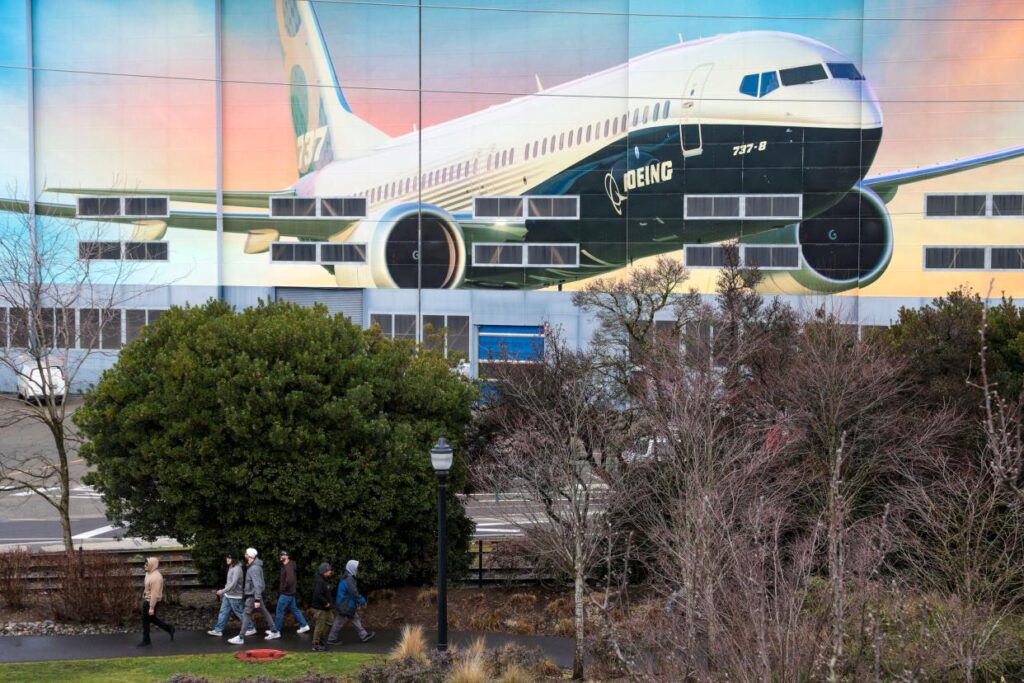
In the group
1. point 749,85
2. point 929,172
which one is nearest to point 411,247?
point 749,85

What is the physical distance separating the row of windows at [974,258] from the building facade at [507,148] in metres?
0.09

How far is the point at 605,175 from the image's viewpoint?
153 ft

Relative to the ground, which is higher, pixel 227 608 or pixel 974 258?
pixel 974 258

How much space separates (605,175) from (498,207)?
4926mm

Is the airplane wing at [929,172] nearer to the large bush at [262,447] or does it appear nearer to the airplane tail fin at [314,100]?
the airplane tail fin at [314,100]

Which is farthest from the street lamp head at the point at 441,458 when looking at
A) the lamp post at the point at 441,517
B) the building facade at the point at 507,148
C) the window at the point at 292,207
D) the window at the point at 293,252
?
the window at the point at 292,207

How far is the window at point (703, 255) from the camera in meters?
46.4

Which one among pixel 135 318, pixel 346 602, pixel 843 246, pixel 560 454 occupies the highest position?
pixel 843 246

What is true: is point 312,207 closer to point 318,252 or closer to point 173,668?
point 318,252

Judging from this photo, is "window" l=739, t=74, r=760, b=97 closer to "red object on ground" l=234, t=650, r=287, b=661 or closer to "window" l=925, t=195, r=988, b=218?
"window" l=925, t=195, r=988, b=218

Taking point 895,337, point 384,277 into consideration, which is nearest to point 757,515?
point 895,337

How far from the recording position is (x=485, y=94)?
47.0 meters

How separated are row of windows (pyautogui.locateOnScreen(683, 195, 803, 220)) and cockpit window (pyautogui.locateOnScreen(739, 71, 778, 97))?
441cm

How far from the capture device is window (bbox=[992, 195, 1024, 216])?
44.6m
